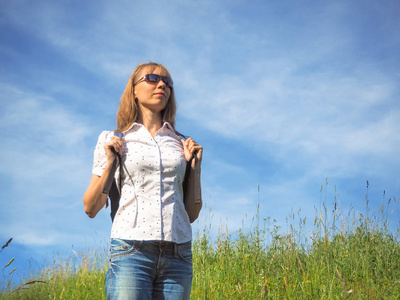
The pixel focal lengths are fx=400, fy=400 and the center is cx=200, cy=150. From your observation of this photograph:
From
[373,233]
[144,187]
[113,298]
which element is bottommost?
[113,298]

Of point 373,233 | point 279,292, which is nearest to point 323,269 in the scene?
point 279,292

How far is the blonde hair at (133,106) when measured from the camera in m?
3.30

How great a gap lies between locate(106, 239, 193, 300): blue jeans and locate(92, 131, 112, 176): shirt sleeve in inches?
21.5

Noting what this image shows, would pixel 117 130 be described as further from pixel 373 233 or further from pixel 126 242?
pixel 373 233

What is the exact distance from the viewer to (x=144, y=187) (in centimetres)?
285

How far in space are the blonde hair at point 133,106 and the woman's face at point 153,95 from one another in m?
0.07

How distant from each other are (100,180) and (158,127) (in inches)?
27.8

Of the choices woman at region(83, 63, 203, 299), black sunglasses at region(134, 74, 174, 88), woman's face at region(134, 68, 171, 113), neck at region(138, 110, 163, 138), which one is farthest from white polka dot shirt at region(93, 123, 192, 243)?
black sunglasses at region(134, 74, 174, 88)

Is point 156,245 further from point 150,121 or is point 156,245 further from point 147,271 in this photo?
point 150,121

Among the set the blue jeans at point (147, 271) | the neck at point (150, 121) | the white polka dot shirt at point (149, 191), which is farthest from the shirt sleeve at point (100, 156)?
the blue jeans at point (147, 271)

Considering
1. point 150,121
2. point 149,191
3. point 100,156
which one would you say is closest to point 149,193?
point 149,191

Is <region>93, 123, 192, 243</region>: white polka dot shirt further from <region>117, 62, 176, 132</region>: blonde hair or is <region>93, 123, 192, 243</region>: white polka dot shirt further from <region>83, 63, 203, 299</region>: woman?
<region>117, 62, 176, 132</region>: blonde hair

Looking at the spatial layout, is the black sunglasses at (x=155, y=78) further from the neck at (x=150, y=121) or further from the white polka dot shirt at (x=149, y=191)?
the white polka dot shirt at (x=149, y=191)

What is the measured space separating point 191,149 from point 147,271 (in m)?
1.00
